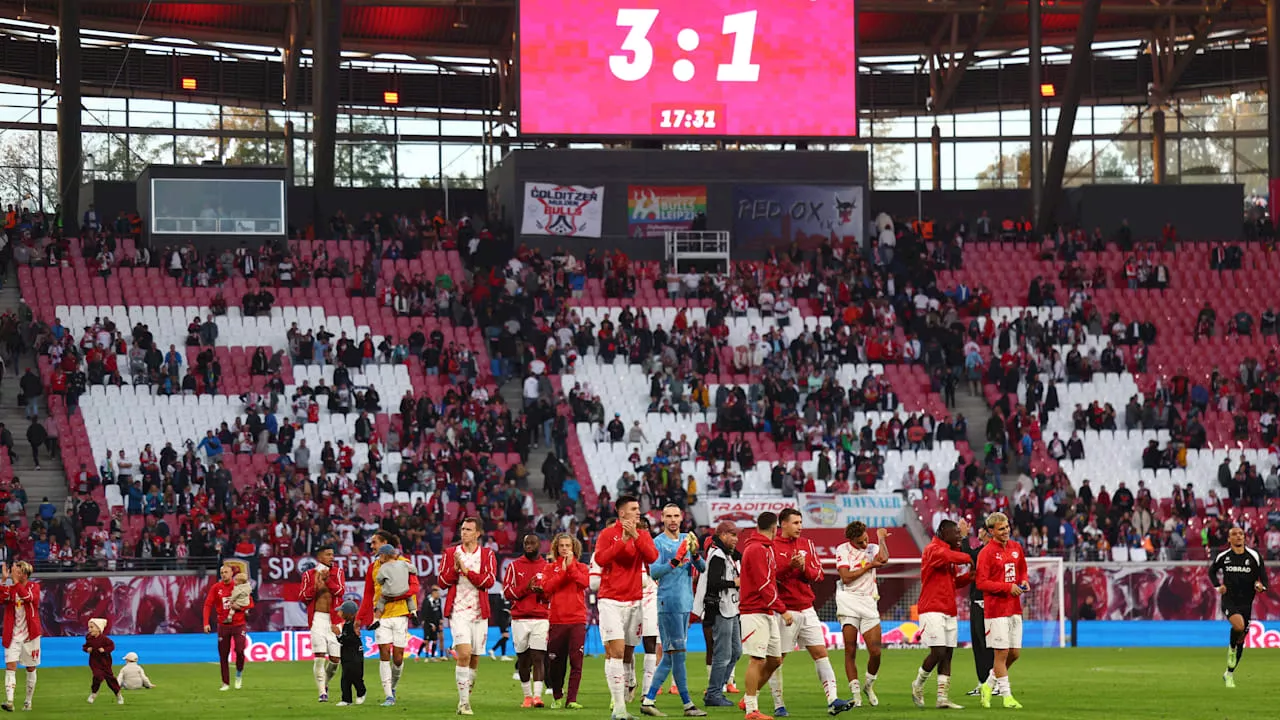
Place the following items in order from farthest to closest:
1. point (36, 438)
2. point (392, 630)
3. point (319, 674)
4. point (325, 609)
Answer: point (36, 438), point (325, 609), point (319, 674), point (392, 630)

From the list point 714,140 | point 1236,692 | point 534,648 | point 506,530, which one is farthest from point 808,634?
point 714,140

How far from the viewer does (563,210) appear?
5456cm

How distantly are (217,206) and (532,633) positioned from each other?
36129mm

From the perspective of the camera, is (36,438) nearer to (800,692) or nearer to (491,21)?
(800,692)

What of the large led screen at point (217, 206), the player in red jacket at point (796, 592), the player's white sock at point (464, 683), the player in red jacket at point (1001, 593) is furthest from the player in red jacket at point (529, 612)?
the large led screen at point (217, 206)

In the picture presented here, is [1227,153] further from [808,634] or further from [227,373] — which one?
[808,634]

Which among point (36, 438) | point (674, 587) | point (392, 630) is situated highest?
point (36, 438)

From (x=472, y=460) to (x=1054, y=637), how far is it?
46.3ft

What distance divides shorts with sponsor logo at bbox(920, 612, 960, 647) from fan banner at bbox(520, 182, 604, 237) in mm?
36852

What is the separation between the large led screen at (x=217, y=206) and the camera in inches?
2050

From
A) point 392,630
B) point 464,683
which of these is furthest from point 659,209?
point 464,683

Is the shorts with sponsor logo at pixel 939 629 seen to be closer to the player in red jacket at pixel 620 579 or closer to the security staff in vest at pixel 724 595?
the security staff in vest at pixel 724 595

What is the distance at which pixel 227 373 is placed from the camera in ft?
147

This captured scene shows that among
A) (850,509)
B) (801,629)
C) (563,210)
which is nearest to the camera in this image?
(801,629)
